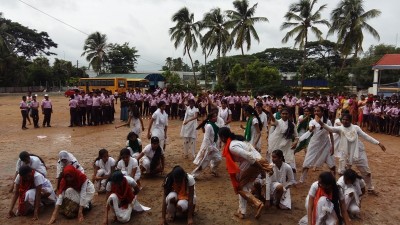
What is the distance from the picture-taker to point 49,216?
5.68 meters

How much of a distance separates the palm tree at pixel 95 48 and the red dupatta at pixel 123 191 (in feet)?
166

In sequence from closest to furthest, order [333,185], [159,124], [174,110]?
[333,185], [159,124], [174,110]

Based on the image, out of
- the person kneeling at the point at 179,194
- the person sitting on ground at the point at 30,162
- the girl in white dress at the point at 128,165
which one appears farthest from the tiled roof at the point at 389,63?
the person sitting on ground at the point at 30,162

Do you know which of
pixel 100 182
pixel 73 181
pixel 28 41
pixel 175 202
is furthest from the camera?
pixel 28 41

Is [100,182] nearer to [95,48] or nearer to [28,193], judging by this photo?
[28,193]

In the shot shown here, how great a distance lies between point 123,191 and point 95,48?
51.2 metres

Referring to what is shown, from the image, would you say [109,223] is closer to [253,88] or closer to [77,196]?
[77,196]

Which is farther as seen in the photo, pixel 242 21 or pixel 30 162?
pixel 242 21

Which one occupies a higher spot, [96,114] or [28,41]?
[28,41]

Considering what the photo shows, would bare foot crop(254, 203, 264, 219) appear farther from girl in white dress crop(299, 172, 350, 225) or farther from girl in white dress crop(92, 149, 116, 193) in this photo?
girl in white dress crop(92, 149, 116, 193)

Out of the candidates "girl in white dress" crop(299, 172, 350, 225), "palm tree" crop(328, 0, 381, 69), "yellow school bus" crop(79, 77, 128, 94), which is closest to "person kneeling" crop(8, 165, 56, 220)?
"girl in white dress" crop(299, 172, 350, 225)

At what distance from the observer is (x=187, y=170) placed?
8430 mm

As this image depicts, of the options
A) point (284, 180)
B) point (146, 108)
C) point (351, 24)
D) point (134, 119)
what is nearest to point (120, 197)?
point (284, 180)

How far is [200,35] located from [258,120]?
31294mm
